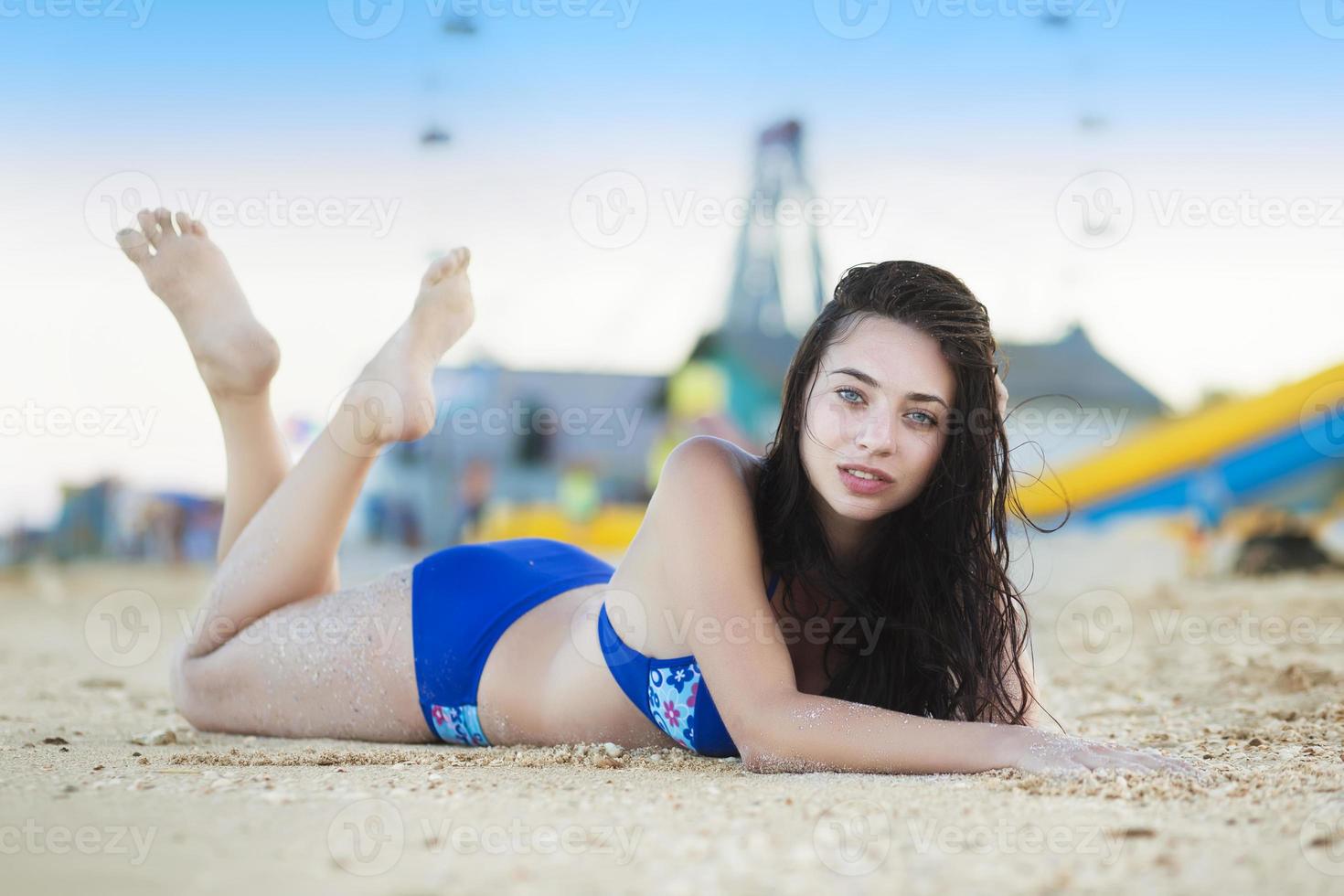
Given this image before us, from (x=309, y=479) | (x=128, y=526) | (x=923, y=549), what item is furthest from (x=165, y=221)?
(x=128, y=526)

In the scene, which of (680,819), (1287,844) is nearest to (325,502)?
(680,819)

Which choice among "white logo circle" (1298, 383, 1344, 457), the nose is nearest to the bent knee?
the nose

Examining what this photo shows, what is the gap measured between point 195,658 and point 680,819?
1.90 metres

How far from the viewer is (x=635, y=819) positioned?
5.66 ft

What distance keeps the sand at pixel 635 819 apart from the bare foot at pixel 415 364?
81 centimetres

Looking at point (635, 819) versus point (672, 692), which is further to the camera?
point (672, 692)

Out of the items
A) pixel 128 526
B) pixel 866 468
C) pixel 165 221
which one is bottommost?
pixel 128 526

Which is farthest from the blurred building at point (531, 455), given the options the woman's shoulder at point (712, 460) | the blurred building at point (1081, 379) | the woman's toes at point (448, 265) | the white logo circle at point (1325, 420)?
the woman's shoulder at point (712, 460)

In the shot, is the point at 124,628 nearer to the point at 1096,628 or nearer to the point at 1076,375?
the point at 1096,628

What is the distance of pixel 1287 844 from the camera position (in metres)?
1.52

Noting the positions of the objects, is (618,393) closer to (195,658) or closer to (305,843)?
(195,658)

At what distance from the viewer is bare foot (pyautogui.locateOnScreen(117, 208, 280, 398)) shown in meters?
3.18

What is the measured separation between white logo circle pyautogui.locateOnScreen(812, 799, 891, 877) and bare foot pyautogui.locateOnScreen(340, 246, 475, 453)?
1.68 m

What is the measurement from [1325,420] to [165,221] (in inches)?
365
